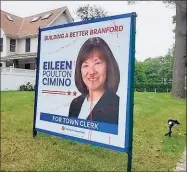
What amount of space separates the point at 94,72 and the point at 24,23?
103 ft

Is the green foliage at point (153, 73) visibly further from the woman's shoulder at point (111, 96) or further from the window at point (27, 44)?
the woman's shoulder at point (111, 96)

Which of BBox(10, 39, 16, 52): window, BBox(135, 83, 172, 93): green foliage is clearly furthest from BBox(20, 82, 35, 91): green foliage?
BBox(135, 83, 172, 93): green foliage

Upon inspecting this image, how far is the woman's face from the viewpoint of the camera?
16.6ft

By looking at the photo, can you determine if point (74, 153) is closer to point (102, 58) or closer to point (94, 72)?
point (94, 72)

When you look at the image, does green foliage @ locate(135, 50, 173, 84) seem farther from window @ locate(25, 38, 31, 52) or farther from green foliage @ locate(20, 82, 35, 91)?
green foliage @ locate(20, 82, 35, 91)

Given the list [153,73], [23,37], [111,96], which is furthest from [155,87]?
[111,96]

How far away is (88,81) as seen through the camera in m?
5.32

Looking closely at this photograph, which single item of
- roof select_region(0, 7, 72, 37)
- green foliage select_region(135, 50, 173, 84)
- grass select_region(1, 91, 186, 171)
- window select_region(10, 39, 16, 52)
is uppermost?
roof select_region(0, 7, 72, 37)

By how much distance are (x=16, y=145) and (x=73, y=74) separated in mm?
1888

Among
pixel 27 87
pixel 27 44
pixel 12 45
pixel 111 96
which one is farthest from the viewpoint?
pixel 12 45

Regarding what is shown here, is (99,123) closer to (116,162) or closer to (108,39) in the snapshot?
(116,162)

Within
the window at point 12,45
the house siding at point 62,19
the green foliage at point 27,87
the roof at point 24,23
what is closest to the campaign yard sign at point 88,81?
the green foliage at point 27,87

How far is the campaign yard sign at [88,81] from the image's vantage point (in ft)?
15.5

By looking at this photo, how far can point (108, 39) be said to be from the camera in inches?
194
